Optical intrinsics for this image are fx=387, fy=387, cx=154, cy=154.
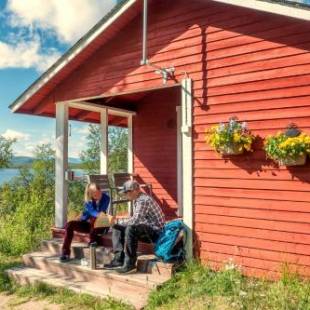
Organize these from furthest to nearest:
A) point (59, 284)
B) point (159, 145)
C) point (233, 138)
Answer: point (159, 145), point (59, 284), point (233, 138)

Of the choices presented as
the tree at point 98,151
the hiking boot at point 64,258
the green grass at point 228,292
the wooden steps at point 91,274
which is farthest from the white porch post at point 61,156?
the tree at point 98,151

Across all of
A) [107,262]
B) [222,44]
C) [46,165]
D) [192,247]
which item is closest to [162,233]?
[192,247]

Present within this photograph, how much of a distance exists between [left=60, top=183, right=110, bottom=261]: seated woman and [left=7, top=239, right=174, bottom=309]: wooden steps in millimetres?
241

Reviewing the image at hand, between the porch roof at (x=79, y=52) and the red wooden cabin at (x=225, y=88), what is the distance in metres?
0.02

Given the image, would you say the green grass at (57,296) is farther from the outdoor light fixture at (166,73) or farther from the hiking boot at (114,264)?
the outdoor light fixture at (166,73)

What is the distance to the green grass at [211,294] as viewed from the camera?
4656 mm

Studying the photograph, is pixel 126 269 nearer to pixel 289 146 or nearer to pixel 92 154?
pixel 289 146

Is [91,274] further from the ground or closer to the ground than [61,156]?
closer to the ground

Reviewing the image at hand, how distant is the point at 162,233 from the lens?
6125 millimetres

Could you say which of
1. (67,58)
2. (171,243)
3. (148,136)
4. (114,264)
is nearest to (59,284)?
(114,264)

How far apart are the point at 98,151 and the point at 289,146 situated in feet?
56.4

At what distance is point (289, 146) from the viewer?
485 cm

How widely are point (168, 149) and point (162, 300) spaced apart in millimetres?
4737


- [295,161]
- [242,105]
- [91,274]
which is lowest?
[91,274]
